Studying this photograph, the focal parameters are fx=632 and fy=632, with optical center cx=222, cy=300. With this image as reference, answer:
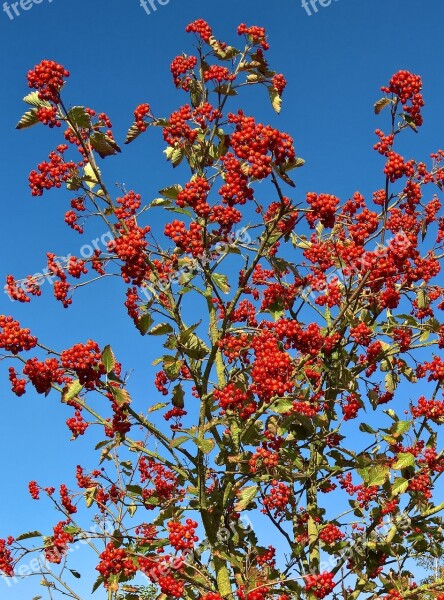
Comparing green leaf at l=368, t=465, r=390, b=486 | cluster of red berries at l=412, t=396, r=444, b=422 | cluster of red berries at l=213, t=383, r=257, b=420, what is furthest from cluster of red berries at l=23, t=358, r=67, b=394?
cluster of red berries at l=412, t=396, r=444, b=422

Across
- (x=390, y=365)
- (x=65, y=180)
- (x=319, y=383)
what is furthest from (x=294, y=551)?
(x=65, y=180)

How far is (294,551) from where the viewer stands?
751 cm

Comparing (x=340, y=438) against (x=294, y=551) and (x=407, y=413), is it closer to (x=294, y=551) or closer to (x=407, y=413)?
(x=407, y=413)

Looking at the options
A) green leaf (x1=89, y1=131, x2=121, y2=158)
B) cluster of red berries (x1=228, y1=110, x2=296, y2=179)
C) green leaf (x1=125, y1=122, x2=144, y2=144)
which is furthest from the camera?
green leaf (x1=125, y1=122, x2=144, y2=144)

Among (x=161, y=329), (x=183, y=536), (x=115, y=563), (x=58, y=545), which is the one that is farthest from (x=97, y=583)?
(x=161, y=329)

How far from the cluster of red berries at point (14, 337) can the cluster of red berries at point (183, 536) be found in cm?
205

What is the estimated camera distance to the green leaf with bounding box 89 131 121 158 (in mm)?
6145

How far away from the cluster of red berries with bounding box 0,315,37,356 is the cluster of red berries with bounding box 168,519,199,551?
6.73 feet

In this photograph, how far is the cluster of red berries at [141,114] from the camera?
21.8ft

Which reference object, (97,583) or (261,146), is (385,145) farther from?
(97,583)

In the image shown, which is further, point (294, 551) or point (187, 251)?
point (294, 551)

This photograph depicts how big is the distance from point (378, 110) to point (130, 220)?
102 inches

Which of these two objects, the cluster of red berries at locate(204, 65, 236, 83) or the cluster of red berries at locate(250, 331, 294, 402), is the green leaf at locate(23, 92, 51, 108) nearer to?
the cluster of red berries at locate(204, 65, 236, 83)

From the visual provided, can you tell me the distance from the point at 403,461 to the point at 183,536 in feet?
8.26
